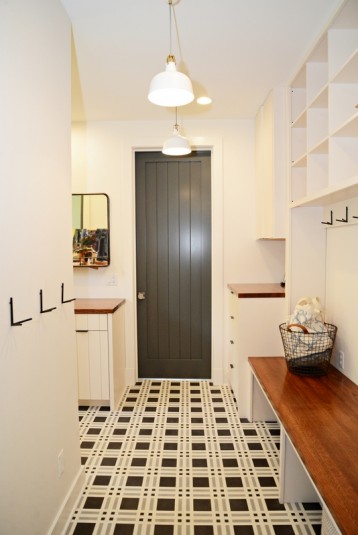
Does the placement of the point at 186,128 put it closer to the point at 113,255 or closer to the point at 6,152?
the point at 113,255

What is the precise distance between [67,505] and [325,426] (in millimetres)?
1365

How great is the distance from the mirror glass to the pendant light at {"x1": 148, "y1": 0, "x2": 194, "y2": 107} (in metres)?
1.84

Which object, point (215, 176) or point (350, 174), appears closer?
point (350, 174)

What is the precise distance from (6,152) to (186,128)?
241 cm

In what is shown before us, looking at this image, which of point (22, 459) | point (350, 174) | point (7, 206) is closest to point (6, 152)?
point (7, 206)

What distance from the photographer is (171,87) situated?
1.41 meters

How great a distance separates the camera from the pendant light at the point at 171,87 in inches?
55.8

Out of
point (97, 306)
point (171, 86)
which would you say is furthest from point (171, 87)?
point (97, 306)

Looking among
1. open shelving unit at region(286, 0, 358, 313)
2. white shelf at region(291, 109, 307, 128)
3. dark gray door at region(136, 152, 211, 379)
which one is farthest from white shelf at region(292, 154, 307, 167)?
dark gray door at region(136, 152, 211, 379)

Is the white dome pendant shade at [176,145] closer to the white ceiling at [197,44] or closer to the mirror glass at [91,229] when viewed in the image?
the white ceiling at [197,44]

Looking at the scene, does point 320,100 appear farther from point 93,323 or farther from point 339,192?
point 93,323

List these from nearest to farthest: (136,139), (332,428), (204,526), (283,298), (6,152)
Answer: (6,152), (332,428), (204,526), (283,298), (136,139)

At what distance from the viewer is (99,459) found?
2.21m

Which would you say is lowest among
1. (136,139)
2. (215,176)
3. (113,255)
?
(113,255)
